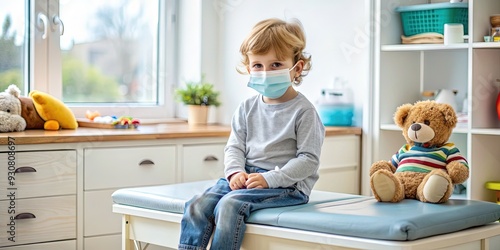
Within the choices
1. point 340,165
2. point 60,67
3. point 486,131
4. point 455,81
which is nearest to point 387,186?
point 486,131

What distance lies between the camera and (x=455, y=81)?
312 cm

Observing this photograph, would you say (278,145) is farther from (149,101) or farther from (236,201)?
(149,101)

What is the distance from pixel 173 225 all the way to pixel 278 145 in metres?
0.39

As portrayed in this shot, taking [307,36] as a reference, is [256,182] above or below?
below

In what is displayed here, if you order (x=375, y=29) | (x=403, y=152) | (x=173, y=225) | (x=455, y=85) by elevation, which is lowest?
(x=173, y=225)

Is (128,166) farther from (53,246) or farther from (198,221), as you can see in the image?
(198,221)

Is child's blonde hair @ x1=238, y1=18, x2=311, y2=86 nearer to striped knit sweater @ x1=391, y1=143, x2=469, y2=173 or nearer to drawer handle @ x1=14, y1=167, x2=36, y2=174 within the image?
striped knit sweater @ x1=391, y1=143, x2=469, y2=173

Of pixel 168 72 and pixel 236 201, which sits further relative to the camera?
pixel 168 72

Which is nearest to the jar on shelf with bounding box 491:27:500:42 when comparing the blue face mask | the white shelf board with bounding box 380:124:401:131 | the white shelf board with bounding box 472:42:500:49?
Answer: the white shelf board with bounding box 472:42:500:49

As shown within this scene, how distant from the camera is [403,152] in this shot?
7.57ft

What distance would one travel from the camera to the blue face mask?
7.07 ft

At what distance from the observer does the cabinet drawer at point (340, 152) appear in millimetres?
3107

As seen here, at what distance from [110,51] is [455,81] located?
160 centimetres

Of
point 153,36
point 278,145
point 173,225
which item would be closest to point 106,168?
point 173,225
